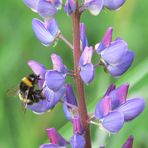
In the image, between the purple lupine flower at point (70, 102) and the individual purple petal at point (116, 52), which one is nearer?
the individual purple petal at point (116, 52)

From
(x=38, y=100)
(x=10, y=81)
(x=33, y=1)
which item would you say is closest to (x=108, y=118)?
(x=38, y=100)

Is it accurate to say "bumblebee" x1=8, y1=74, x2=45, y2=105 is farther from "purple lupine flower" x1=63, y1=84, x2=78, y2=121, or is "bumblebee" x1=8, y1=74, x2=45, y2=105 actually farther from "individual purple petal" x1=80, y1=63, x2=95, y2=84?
"individual purple petal" x1=80, y1=63, x2=95, y2=84

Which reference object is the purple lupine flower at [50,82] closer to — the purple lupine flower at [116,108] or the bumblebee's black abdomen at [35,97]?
the bumblebee's black abdomen at [35,97]

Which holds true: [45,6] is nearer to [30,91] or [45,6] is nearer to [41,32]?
[41,32]

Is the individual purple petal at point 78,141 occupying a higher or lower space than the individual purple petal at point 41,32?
lower

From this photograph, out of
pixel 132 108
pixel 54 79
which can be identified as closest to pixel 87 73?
pixel 54 79

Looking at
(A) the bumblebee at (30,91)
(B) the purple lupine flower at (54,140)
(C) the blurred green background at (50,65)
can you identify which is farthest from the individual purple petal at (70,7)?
(C) the blurred green background at (50,65)
